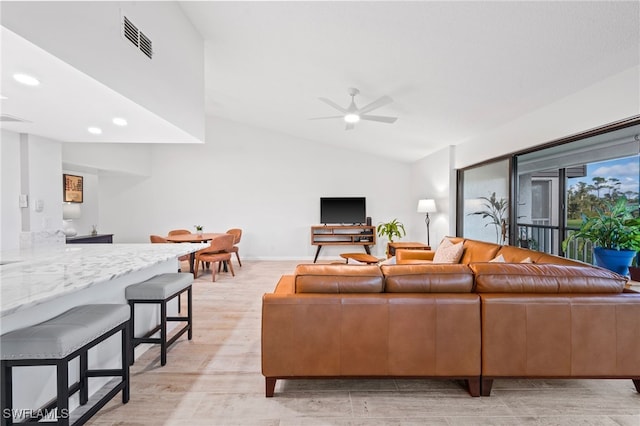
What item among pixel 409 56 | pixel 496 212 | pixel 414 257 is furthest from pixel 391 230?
pixel 409 56

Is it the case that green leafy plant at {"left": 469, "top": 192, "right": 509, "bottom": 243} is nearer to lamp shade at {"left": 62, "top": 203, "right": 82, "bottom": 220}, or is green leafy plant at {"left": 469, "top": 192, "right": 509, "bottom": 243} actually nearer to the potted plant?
the potted plant

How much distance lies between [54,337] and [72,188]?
597 centimetres

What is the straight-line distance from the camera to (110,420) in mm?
1738

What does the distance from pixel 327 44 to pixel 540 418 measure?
3.26 m

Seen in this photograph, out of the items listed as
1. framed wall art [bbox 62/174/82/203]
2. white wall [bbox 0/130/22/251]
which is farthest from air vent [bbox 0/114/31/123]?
framed wall art [bbox 62/174/82/203]

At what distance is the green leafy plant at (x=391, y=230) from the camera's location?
6271 millimetres

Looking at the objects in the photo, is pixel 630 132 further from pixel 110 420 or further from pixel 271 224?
pixel 271 224

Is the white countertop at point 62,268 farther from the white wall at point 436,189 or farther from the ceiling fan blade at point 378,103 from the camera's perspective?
the white wall at point 436,189

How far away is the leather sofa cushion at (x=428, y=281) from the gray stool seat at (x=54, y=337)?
66.9 inches

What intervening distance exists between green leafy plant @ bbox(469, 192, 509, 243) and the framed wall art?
7.51 meters

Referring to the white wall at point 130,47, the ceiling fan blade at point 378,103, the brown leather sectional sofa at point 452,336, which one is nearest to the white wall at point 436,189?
the ceiling fan blade at point 378,103

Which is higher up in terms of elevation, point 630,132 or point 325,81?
point 325,81

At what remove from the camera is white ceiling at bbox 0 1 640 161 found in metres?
2.05

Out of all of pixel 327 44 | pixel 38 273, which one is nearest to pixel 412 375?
pixel 38 273
